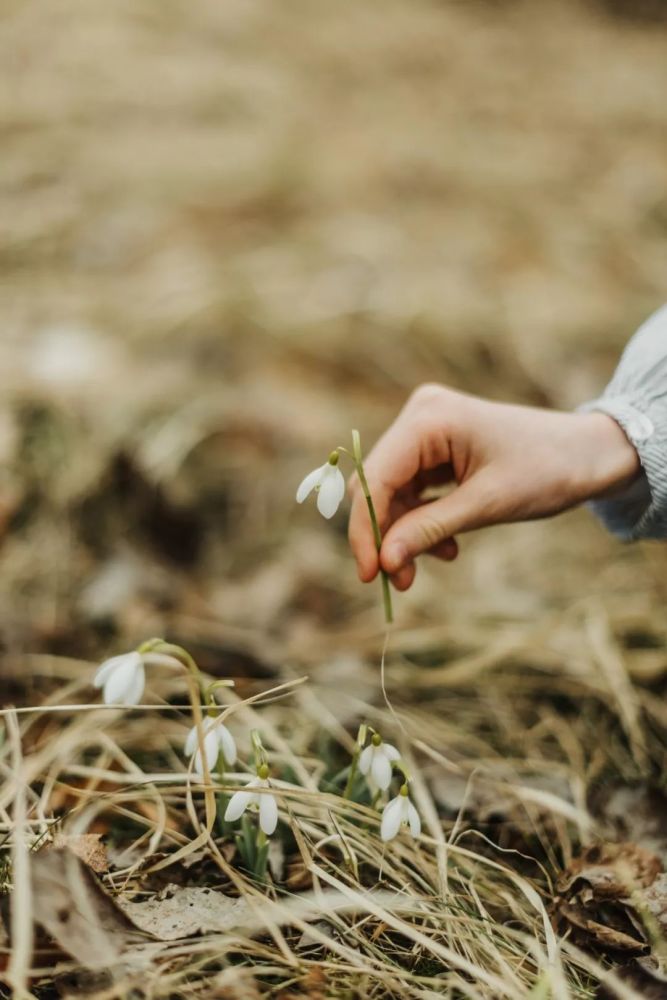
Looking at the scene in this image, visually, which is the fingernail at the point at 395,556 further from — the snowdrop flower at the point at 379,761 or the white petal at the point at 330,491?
the snowdrop flower at the point at 379,761

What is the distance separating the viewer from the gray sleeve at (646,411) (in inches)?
54.9

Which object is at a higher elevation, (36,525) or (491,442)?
(491,442)

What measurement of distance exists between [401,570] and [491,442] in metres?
0.24

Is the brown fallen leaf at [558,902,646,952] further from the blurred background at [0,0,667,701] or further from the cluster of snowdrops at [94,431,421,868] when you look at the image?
the blurred background at [0,0,667,701]

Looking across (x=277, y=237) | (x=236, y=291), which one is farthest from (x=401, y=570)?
(x=277, y=237)

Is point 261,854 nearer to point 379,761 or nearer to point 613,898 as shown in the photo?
point 379,761

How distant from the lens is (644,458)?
1.39 m

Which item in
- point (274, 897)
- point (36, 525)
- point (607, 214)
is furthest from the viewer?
point (607, 214)

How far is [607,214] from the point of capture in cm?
461

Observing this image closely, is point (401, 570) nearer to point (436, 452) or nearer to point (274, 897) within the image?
point (436, 452)

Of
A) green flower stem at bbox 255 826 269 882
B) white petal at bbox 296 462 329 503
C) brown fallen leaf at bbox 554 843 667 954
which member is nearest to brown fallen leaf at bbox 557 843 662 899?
brown fallen leaf at bbox 554 843 667 954

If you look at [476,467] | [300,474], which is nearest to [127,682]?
[476,467]

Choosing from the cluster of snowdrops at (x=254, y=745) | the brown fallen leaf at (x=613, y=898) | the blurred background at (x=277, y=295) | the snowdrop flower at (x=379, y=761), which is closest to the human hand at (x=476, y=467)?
the cluster of snowdrops at (x=254, y=745)

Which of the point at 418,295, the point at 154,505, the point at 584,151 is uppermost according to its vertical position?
the point at 584,151
